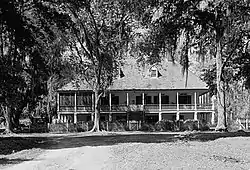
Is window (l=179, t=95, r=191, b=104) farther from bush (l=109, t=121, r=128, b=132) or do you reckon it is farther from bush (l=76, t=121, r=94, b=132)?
bush (l=76, t=121, r=94, b=132)

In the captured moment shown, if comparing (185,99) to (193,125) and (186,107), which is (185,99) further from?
(193,125)

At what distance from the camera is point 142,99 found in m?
57.2

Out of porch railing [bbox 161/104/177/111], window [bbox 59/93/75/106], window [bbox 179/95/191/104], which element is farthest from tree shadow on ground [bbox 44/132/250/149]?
window [bbox 179/95/191/104]

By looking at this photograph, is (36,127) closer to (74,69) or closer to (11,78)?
(74,69)

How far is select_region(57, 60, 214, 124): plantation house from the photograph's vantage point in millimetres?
56469

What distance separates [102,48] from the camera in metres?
42.4

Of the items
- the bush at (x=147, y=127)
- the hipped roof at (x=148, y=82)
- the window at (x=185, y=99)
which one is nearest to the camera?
the bush at (x=147, y=127)

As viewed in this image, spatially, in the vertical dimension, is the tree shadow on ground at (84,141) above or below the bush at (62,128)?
above

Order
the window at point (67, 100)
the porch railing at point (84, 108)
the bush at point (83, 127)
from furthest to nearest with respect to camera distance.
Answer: the window at point (67, 100) < the porch railing at point (84, 108) < the bush at point (83, 127)

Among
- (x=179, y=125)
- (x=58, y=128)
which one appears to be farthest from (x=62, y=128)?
(x=179, y=125)

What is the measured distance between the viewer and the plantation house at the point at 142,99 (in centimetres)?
5647

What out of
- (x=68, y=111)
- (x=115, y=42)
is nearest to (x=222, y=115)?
(x=115, y=42)

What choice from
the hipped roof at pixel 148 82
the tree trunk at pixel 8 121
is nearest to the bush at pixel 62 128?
the tree trunk at pixel 8 121

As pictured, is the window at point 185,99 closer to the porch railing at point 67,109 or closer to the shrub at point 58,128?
the porch railing at point 67,109
